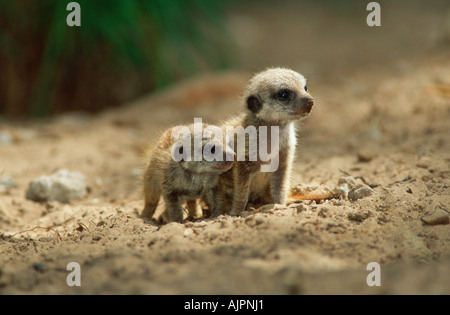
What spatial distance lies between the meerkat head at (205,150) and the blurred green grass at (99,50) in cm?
406

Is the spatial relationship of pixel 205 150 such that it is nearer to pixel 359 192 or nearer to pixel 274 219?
pixel 274 219

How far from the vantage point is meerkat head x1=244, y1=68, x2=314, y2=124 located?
3.58m

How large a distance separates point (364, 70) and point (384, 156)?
3.82 metres

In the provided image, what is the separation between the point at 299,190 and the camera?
12.6 ft

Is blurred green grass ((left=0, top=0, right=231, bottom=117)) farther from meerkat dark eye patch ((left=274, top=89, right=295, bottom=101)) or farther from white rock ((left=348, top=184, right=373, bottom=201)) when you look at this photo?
white rock ((left=348, top=184, right=373, bottom=201))

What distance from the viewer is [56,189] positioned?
453cm

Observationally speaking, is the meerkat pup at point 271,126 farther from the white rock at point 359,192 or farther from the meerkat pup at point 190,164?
the white rock at point 359,192

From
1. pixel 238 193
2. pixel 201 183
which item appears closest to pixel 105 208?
pixel 201 183

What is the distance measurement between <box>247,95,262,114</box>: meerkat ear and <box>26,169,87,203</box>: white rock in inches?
76.5

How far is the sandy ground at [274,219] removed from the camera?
233 cm

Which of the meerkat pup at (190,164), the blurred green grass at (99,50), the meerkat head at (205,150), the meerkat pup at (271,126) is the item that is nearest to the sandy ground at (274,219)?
the meerkat pup at (271,126)

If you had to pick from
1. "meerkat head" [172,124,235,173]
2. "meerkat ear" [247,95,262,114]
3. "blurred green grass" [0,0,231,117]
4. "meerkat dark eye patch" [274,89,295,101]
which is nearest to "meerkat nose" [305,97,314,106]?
"meerkat dark eye patch" [274,89,295,101]

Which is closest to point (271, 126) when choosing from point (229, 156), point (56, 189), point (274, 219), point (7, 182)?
point (229, 156)
